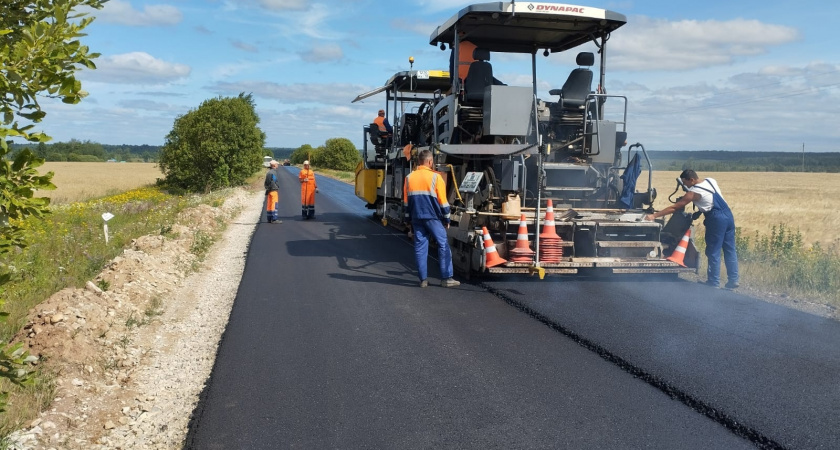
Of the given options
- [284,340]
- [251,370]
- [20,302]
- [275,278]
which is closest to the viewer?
[251,370]

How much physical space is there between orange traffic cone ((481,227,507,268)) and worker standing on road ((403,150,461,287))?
458mm

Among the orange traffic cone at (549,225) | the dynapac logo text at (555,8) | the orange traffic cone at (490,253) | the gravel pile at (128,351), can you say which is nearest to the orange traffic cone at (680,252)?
the orange traffic cone at (549,225)

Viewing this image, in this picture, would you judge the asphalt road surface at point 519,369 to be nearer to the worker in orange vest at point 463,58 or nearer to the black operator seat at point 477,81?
the black operator seat at point 477,81

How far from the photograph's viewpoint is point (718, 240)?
803 centimetres

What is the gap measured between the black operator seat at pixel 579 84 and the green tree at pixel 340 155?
198 feet

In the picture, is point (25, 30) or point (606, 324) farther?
point (606, 324)

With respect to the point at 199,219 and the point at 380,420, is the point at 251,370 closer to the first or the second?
the point at 380,420

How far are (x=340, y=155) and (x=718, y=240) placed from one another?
213ft

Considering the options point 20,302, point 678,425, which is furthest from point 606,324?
point 20,302

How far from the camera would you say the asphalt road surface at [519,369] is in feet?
12.5

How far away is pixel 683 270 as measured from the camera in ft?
25.8

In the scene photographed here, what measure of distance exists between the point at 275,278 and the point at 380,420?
16.1ft

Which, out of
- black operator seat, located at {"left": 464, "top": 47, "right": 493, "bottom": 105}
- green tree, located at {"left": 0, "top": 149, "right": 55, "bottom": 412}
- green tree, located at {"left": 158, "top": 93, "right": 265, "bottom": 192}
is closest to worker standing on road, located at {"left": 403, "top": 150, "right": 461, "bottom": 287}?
black operator seat, located at {"left": 464, "top": 47, "right": 493, "bottom": 105}

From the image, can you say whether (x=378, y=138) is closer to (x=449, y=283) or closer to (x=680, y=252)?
(x=449, y=283)
